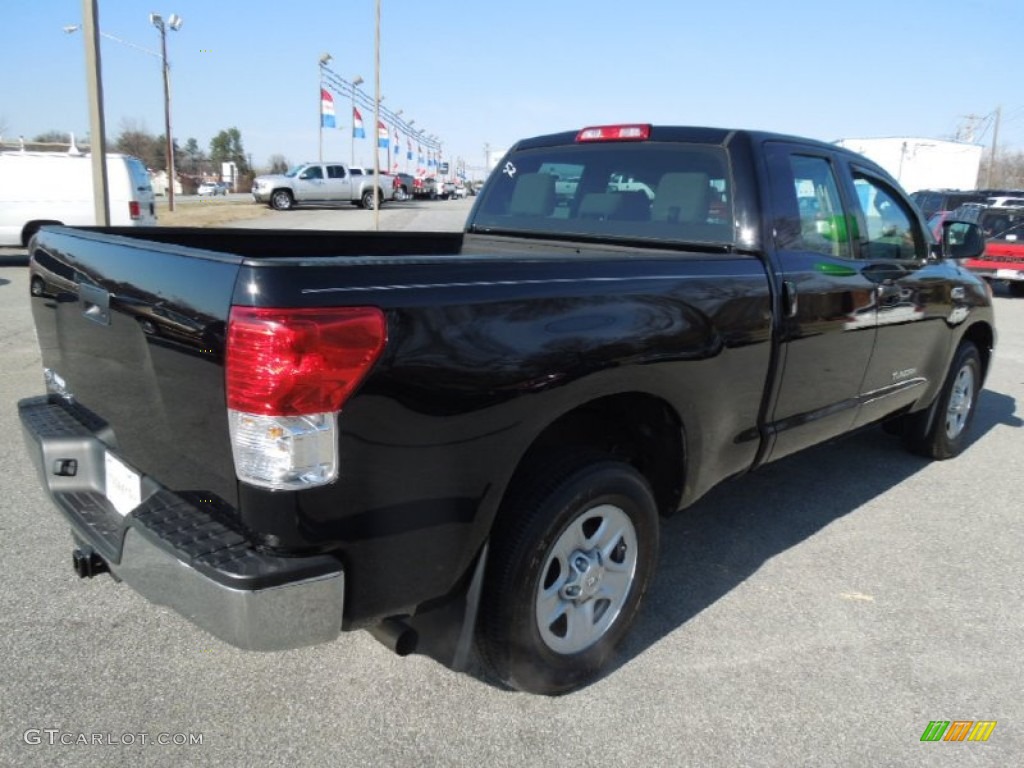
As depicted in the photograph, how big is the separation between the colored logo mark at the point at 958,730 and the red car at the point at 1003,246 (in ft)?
50.0

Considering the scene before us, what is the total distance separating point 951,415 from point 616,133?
3.15 m

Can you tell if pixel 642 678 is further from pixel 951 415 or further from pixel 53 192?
pixel 53 192

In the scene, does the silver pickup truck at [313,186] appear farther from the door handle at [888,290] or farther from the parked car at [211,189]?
the parked car at [211,189]

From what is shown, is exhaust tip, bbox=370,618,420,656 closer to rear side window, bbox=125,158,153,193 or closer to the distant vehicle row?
rear side window, bbox=125,158,153,193

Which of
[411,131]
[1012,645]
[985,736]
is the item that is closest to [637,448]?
[985,736]

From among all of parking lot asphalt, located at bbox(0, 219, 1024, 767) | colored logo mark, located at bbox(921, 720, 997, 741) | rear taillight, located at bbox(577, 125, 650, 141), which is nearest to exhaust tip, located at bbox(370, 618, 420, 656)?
parking lot asphalt, located at bbox(0, 219, 1024, 767)

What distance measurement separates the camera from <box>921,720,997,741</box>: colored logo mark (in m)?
2.49

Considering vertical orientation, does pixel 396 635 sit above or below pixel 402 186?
below

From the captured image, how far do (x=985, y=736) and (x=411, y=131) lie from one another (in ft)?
247

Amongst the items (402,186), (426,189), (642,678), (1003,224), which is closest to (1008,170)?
(426,189)

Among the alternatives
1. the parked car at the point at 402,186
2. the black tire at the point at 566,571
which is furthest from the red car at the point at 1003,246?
the parked car at the point at 402,186

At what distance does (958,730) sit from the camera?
2529 millimetres

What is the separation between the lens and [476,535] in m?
2.16

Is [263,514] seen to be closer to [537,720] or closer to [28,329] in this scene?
[537,720]
